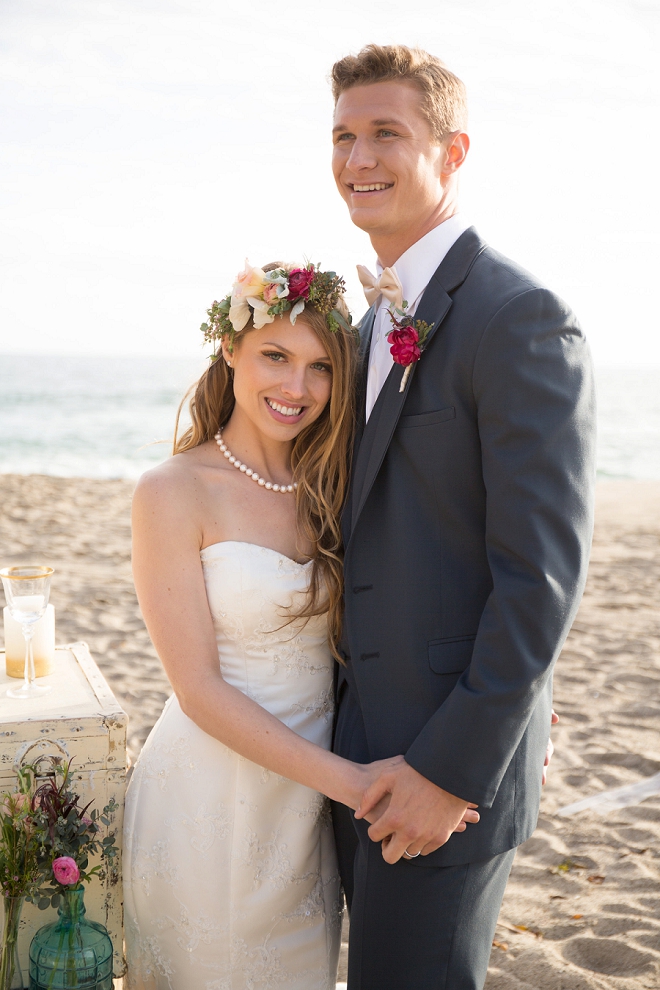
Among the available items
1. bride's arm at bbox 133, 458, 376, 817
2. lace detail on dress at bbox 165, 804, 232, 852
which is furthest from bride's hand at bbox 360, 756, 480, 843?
lace detail on dress at bbox 165, 804, 232, 852

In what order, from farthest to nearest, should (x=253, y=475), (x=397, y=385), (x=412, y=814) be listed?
(x=253, y=475) < (x=397, y=385) < (x=412, y=814)

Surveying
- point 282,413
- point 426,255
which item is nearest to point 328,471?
point 282,413

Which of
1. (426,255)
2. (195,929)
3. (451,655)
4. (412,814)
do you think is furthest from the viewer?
(195,929)

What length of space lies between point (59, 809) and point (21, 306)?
2144 inches

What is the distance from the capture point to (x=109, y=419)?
95.6 ft

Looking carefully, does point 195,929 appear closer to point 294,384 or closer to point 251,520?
point 251,520

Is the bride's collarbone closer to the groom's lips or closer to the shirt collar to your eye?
the shirt collar

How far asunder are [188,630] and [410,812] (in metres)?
0.76

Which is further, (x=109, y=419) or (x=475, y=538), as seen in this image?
(x=109, y=419)

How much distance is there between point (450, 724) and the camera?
1870 mm

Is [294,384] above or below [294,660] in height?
above

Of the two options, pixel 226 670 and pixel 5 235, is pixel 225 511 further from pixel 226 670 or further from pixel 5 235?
pixel 5 235

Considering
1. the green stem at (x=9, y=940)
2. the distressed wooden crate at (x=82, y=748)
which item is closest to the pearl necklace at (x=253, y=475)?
the distressed wooden crate at (x=82, y=748)

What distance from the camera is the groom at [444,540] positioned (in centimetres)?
184
